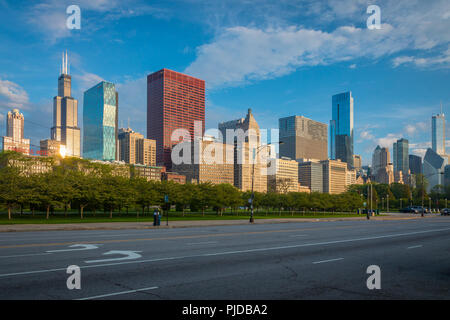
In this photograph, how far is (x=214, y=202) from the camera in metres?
67.2

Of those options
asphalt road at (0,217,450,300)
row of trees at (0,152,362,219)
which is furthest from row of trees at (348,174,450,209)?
asphalt road at (0,217,450,300)

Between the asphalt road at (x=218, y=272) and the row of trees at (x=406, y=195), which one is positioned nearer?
the asphalt road at (x=218, y=272)

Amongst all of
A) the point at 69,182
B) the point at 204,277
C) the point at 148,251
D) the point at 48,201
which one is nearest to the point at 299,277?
the point at 204,277

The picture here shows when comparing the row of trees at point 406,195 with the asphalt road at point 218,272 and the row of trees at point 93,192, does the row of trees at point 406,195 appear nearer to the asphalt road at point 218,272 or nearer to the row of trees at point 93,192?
the row of trees at point 93,192

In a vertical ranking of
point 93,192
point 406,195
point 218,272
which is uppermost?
point 93,192

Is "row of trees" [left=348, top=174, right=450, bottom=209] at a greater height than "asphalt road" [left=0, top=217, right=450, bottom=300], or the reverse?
"asphalt road" [left=0, top=217, right=450, bottom=300]

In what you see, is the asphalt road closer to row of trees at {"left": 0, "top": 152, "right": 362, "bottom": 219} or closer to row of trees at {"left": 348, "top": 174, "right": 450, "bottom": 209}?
row of trees at {"left": 0, "top": 152, "right": 362, "bottom": 219}

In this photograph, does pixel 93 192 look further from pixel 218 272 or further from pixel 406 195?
pixel 406 195

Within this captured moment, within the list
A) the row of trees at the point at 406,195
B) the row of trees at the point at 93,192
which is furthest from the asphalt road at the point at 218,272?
the row of trees at the point at 406,195

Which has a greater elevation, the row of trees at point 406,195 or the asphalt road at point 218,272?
the asphalt road at point 218,272

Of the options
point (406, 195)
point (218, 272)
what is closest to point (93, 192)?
point (218, 272)

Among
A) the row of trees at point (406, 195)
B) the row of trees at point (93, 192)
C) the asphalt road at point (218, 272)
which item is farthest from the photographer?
the row of trees at point (406, 195)
